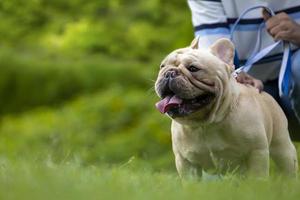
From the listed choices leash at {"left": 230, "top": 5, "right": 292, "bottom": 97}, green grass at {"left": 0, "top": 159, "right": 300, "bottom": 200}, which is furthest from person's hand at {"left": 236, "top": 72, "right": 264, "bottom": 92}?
green grass at {"left": 0, "top": 159, "right": 300, "bottom": 200}

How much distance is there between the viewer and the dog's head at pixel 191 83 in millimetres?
4633

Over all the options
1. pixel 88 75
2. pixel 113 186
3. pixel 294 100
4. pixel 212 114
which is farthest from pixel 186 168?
pixel 88 75

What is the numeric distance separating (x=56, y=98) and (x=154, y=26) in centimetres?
286

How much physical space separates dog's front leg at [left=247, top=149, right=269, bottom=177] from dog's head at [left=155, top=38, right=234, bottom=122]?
1.17ft

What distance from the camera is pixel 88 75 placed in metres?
15.7

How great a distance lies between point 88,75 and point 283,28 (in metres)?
10.4

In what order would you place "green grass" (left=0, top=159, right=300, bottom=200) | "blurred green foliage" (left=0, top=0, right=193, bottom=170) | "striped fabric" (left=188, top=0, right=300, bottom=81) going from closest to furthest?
"green grass" (left=0, top=159, right=300, bottom=200) < "striped fabric" (left=188, top=0, right=300, bottom=81) < "blurred green foliage" (left=0, top=0, right=193, bottom=170)

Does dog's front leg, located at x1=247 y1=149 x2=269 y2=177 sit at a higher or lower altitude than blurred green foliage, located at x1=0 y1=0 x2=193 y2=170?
higher

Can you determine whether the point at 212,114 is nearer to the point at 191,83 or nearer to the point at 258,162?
the point at 191,83

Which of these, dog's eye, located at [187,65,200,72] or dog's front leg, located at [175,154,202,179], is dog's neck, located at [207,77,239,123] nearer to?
dog's eye, located at [187,65,200,72]

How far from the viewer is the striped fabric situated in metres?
5.63

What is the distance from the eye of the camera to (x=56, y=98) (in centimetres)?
1577

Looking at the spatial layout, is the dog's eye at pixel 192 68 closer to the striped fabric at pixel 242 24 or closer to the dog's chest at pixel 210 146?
the dog's chest at pixel 210 146

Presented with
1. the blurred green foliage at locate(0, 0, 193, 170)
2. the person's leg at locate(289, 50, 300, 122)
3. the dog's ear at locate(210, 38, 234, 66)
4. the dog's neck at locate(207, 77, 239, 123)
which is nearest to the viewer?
the dog's neck at locate(207, 77, 239, 123)
